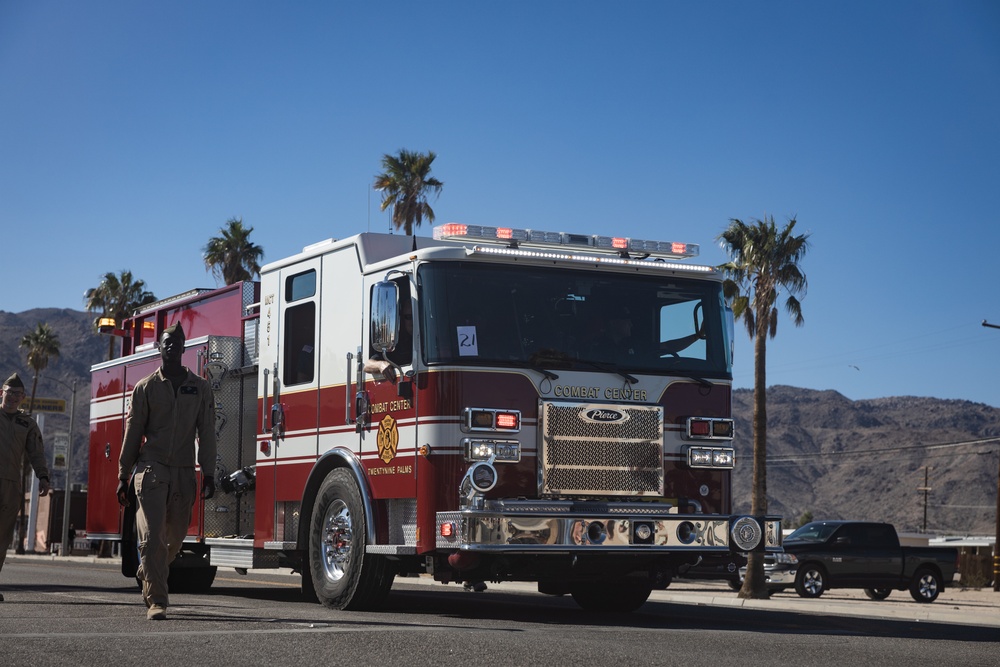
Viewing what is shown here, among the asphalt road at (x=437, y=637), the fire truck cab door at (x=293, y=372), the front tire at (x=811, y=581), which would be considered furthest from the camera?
the front tire at (x=811, y=581)

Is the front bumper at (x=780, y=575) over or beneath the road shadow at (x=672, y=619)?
beneath

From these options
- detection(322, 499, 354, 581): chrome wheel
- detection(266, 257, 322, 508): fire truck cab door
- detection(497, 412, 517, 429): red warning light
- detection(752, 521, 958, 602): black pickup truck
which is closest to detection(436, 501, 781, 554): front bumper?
detection(497, 412, 517, 429): red warning light

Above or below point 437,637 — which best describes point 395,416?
above

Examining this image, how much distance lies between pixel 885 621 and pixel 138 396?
8246 millimetres

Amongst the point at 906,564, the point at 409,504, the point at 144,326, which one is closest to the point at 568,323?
the point at 409,504

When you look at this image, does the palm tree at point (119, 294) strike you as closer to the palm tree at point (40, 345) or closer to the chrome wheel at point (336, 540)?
the palm tree at point (40, 345)

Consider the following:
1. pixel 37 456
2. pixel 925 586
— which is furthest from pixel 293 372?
pixel 925 586

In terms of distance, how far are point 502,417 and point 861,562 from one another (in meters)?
21.3

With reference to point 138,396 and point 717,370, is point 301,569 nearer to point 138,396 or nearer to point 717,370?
point 138,396

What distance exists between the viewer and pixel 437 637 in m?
9.45

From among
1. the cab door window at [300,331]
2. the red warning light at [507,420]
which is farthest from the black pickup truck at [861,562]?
the red warning light at [507,420]

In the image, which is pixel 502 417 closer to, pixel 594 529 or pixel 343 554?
pixel 594 529

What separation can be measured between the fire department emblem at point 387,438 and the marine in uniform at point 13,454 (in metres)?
3.08

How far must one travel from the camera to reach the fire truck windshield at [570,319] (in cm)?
1158
